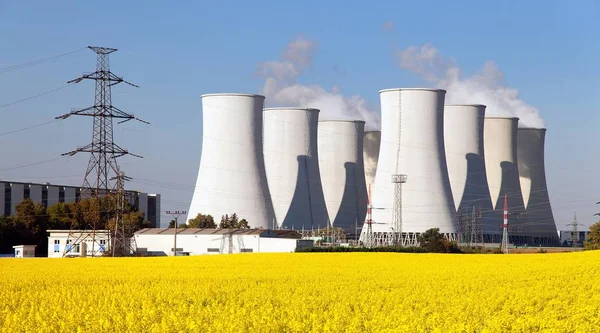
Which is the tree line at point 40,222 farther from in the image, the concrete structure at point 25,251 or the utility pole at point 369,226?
the utility pole at point 369,226

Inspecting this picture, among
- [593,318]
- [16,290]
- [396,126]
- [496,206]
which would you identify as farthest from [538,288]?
[496,206]

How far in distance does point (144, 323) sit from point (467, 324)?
9.57ft

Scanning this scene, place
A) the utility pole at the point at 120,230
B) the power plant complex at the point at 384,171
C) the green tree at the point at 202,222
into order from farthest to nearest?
the green tree at the point at 202,222 → the power plant complex at the point at 384,171 → the utility pole at the point at 120,230

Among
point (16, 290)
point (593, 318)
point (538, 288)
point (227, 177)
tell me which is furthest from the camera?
point (227, 177)

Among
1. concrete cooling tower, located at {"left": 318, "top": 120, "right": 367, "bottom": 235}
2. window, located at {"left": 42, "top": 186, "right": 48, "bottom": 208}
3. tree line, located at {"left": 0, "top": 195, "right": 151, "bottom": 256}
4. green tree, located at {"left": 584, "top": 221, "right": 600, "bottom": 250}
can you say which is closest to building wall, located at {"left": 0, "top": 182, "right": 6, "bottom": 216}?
window, located at {"left": 42, "top": 186, "right": 48, "bottom": 208}

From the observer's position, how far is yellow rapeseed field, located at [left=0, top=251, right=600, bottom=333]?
28.8ft

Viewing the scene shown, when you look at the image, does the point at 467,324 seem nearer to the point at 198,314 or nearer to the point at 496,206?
the point at 198,314

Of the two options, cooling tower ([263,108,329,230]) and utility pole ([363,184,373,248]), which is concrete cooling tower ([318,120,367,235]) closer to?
cooling tower ([263,108,329,230])

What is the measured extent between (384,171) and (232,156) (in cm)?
794

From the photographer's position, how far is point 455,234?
51.0 metres

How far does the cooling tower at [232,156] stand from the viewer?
47906 mm

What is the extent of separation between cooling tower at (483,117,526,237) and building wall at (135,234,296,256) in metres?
17.8

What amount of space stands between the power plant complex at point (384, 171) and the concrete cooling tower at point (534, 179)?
71 mm

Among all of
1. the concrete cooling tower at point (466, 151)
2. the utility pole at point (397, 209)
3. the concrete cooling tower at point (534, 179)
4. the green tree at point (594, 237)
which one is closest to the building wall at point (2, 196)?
the utility pole at point (397, 209)
